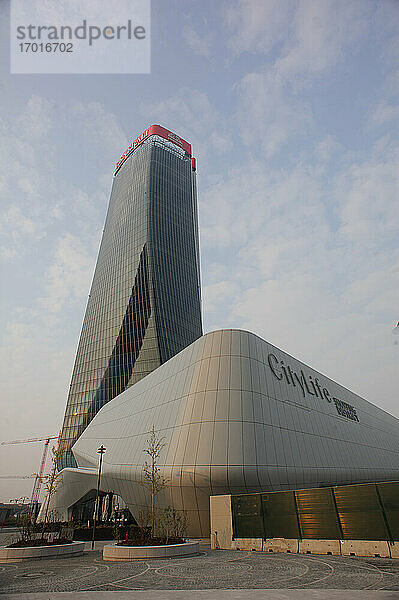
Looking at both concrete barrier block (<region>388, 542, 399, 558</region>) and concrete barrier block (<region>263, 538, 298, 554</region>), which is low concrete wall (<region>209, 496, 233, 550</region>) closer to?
concrete barrier block (<region>263, 538, 298, 554</region>)

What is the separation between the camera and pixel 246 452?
32.3 meters

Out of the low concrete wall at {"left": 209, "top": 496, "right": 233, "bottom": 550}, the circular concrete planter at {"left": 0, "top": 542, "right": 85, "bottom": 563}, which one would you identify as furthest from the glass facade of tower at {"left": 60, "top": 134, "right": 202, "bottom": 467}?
the low concrete wall at {"left": 209, "top": 496, "right": 233, "bottom": 550}

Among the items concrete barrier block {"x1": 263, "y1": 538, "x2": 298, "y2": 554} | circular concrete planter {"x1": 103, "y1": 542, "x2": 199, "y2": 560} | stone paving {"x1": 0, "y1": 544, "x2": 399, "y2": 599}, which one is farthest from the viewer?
concrete barrier block {"x1": 263, "y1": 538, "x2": 298, "y2": 554}

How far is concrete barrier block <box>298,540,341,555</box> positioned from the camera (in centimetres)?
2203

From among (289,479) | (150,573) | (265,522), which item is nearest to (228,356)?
(289,479)

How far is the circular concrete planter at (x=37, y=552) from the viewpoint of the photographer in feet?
81.0

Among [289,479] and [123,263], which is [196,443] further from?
[123,263]

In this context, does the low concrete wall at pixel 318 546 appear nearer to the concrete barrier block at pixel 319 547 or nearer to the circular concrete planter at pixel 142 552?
the concrete barrier block at pixel 319 547

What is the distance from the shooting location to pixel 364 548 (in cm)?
2088

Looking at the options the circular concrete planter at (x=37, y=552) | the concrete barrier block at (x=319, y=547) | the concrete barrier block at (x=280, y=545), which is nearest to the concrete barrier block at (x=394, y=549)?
the concrete barrier block at (x=319, y=547)

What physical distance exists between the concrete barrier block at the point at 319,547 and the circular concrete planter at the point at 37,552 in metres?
15.3

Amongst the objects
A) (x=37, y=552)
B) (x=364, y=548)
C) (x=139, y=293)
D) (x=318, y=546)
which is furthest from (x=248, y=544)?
(x=139, y=293)

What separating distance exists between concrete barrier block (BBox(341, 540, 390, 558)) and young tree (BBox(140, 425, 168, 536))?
1391cm

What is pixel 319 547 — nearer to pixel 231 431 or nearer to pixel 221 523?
pixel 221 523
